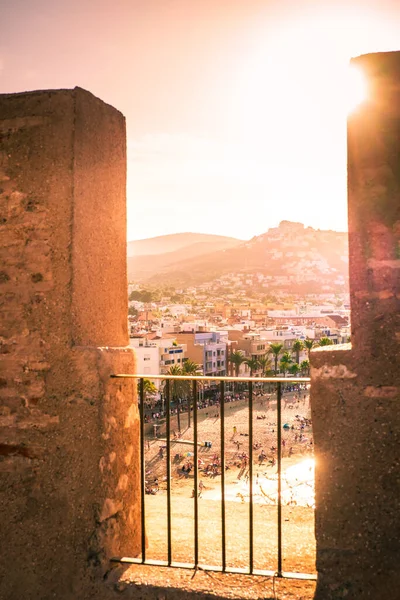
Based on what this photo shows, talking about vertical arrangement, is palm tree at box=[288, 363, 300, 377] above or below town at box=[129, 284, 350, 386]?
below

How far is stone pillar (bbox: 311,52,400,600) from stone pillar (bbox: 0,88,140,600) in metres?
1.11

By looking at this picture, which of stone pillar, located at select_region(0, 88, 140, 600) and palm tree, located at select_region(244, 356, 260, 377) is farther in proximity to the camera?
palm tree, located at select_region(244, 356, 260, 377)

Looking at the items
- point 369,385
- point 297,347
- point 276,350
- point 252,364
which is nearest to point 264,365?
point 252,364

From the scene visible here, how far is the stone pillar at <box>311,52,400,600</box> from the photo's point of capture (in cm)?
253

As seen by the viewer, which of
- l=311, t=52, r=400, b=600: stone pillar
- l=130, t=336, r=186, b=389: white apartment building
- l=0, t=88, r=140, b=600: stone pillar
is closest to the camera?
l=311, t=52, r=400, b=600: stone pillar

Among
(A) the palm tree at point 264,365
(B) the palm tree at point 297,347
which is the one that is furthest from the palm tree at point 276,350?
(B) the palm tree at point 297,347

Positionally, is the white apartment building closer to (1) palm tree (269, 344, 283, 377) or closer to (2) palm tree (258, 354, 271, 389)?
(2) palm tree (258, 354, 271, 389)

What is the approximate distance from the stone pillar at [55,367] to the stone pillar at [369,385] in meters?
1.11

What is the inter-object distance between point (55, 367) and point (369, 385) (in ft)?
5.02

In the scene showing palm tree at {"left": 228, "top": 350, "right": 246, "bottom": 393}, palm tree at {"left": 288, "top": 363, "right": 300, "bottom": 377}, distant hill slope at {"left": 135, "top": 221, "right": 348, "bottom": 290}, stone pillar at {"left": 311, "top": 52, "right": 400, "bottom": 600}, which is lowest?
palm tree at {"left": 288, "top": 363, "right": 300, "bottom": 377}

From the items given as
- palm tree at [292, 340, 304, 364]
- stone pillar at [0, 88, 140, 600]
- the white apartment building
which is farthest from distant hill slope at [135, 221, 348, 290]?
stone pillar at [0, 88, 140, 600]

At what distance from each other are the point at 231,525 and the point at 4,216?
2.53 metres

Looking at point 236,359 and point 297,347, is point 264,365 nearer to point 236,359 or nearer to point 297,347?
point 236,359

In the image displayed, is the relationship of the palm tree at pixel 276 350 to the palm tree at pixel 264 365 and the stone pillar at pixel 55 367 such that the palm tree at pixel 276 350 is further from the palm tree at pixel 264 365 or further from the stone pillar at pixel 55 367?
the stone pillar at pixel 55 367
